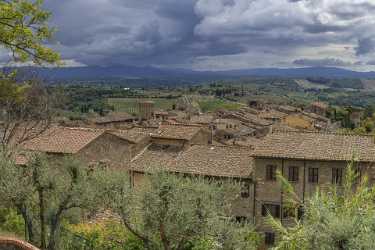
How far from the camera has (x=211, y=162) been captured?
113ft

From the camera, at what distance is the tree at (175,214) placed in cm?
1945

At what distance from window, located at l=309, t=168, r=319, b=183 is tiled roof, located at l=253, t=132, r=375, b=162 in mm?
1021

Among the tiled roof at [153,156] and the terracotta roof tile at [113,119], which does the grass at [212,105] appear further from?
the tiled roof at [153,156]

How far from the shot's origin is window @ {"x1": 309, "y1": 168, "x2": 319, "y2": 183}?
31.8 m

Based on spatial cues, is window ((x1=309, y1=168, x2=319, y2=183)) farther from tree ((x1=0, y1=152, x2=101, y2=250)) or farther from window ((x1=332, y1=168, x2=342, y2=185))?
tree ((x1=0, y1=152, x2=101, y2=250))

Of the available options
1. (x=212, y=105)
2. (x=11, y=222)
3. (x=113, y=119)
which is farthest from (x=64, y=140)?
(x=212, y=105)

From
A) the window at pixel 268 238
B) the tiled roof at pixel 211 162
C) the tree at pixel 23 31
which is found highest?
the tree at pixel 23 31

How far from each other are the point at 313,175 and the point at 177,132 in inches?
526

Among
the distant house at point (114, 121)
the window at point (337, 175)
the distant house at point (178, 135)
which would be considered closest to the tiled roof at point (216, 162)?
the distant house at point (178, 135)

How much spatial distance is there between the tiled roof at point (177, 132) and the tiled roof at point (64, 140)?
16.2ft

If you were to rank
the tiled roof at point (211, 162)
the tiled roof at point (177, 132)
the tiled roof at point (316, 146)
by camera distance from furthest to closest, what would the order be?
the tiled roof at point (177, 132)
the tiled roof at point (211, 162)
the tiled roof at point (316, 146)

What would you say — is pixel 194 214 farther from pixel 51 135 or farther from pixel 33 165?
pixel 51 135

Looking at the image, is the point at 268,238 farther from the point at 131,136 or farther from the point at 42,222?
the point at 42,222

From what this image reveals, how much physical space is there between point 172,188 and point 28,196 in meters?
6.40
